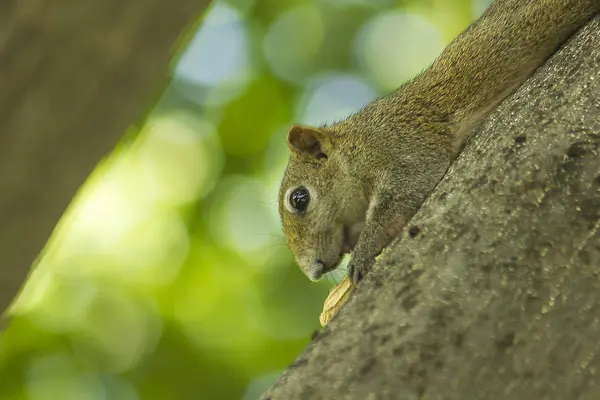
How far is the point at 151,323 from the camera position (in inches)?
254

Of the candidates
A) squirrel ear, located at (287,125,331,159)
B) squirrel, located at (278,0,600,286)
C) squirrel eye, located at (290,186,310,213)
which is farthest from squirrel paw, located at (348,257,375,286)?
squirrel ear, located at (287,125,331,159)

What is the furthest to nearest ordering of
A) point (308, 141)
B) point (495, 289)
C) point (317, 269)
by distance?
point (308, 141), point (317, 269), point (495, 289)

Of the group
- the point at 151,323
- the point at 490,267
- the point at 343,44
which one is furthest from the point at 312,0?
the point at 490,267

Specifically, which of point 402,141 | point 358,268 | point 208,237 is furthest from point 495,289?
point 208,237

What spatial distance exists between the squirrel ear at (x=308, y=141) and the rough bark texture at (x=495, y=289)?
152 cm

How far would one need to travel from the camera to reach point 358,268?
240 cm

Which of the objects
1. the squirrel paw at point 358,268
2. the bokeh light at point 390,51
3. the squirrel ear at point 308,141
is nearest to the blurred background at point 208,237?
the bokeh light at point 390,51

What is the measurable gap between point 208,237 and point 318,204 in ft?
12.0

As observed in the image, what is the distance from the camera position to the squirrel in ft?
8.79

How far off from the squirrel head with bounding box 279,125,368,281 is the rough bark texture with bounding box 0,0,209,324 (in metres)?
0.76

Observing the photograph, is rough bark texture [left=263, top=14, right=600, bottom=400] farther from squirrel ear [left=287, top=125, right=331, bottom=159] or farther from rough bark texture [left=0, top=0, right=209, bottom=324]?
squirrel ear [left=287, top=125, right=331, bottom=159]

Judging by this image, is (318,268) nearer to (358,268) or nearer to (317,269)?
(317,269)

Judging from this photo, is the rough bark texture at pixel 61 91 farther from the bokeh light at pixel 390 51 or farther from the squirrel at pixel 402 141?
the bokeh light at pixel 390 51

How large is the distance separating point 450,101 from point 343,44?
4797mm
